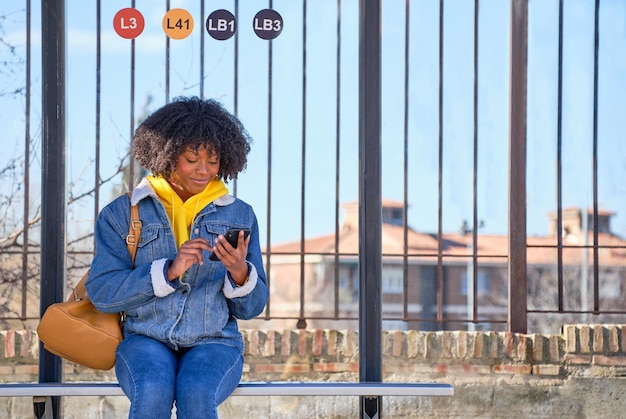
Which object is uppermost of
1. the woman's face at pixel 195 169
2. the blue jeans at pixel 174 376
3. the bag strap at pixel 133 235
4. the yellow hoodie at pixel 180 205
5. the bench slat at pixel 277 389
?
the woman's face at pixel 195 169

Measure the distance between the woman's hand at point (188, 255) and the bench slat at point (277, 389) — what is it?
0.40 metres

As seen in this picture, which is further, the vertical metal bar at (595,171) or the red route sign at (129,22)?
the vertical metal bar at (595,171)

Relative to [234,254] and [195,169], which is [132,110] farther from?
[234,254]

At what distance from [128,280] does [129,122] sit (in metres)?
2.16

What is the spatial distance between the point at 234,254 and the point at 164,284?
0.20m

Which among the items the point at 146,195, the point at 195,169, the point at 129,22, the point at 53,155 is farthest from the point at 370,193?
the point at 129,22

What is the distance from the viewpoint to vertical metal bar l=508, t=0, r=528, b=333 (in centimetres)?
469

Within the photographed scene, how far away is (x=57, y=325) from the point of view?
2.69 m

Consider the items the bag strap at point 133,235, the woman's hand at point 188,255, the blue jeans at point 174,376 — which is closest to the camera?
the blue jeans at point 174,376

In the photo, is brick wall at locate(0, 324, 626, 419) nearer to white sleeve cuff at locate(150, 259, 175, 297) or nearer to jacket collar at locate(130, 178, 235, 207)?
jacket collar at locate(130, 178, 235, 207)

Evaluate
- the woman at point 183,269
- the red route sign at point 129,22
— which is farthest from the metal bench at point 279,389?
the red route sign at point 129,22

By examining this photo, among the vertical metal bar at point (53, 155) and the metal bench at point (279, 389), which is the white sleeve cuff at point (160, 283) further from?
the vertical metal bar at point (53, 155)

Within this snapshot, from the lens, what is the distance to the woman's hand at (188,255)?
2561 millimetres

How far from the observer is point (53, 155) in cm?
311
